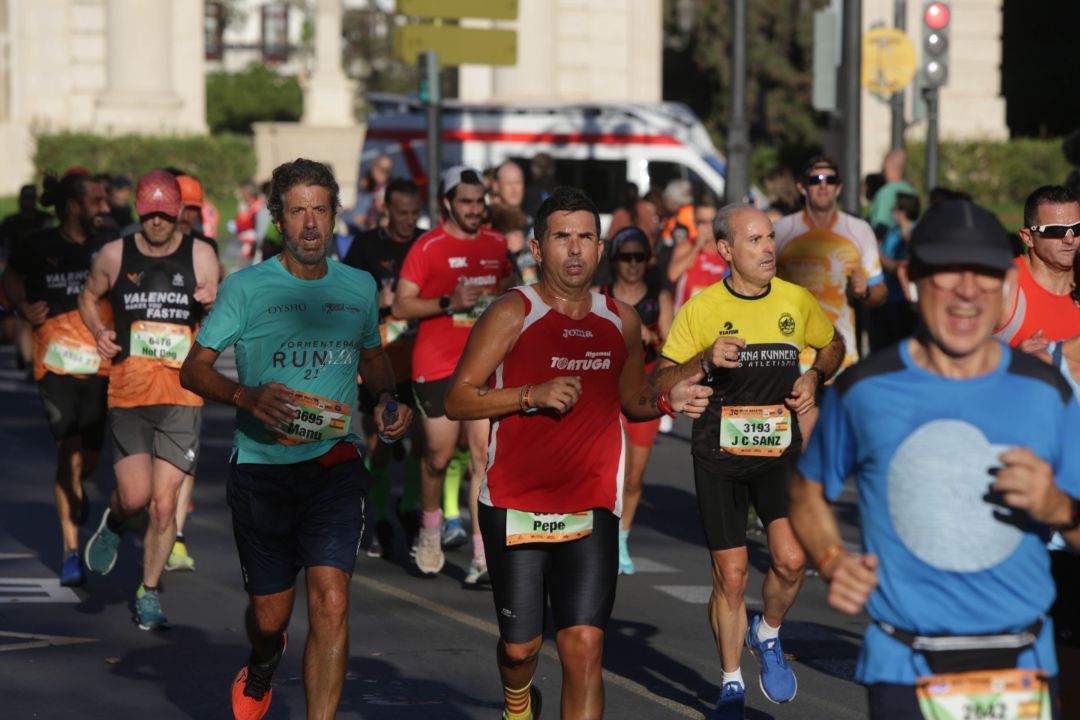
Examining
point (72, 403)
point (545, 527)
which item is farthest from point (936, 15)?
point (545, 527)

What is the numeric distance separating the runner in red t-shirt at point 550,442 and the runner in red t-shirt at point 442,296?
386cm

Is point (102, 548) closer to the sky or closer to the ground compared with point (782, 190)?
closer to the ground

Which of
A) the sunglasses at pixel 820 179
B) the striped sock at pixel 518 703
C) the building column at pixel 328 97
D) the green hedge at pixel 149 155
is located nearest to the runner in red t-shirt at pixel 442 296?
the sunglasses at pixel 820 179

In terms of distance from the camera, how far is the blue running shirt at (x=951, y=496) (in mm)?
4406

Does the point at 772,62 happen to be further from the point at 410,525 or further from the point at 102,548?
the point at 102,548

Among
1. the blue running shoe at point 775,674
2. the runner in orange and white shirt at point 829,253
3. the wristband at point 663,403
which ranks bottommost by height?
the blue running shoe at point 775,674

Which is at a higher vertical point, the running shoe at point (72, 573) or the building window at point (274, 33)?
the building window at point (274, 33)

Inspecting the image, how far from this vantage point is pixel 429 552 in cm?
1045

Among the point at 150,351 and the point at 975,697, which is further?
the point at 150,351

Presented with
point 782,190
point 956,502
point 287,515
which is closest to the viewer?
point 956,502

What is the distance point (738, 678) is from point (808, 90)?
53.4 meters

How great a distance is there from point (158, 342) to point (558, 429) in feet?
11.2

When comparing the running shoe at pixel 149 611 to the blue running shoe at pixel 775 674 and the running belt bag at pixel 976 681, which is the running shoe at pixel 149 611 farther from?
the running belt bag at pixel 976 681

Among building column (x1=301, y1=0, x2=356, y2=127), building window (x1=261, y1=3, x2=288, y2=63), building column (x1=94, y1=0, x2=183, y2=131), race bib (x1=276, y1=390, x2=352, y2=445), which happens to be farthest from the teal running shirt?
building window (x1=261, y1=3, x2=288, y2=63)
